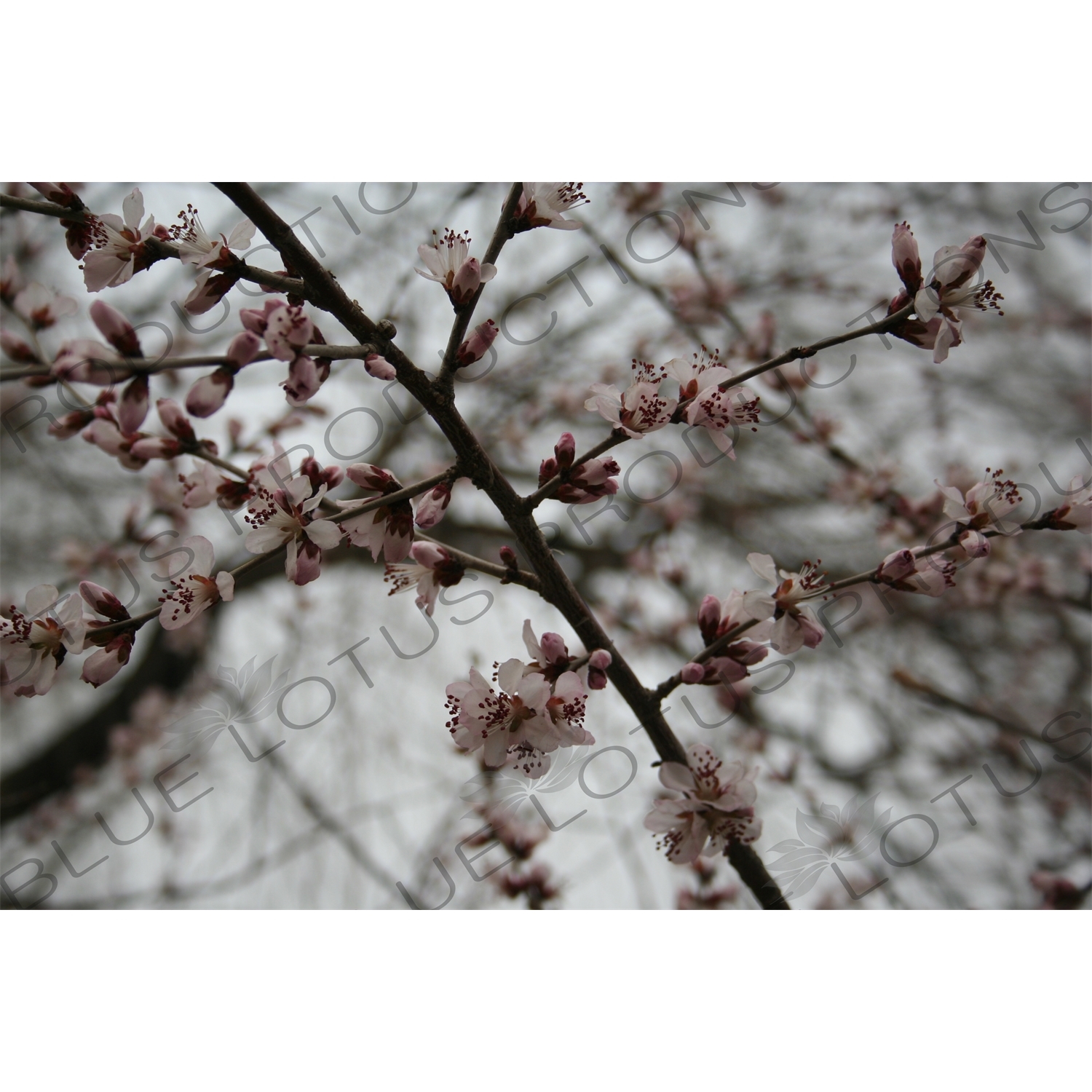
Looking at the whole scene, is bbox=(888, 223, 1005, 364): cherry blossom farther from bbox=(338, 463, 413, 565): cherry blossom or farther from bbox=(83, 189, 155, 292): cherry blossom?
bbox=(83, 189, 155, 292): cherry blossom

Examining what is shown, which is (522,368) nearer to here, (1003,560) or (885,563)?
(1003,560)

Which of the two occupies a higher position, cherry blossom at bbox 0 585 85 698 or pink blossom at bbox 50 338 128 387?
pink blossom at bbox 50 338 128 387

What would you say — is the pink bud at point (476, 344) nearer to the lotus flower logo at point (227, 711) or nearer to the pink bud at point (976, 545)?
the pink bud at point (976, 545)

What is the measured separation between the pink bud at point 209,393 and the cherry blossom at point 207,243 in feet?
0.39

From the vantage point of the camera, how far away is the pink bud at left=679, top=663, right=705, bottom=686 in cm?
79

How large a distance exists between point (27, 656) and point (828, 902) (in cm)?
166

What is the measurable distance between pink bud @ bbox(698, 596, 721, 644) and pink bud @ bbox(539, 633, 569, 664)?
167mm

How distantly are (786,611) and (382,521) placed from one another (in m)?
0.43

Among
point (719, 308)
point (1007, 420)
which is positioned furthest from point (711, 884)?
point (1007, 420)

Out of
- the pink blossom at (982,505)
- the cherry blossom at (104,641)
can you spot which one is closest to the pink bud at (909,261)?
the pink blossom at (982,505)

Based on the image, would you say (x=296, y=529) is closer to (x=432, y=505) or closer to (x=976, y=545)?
(x=432, y=505)

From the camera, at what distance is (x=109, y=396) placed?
75cm

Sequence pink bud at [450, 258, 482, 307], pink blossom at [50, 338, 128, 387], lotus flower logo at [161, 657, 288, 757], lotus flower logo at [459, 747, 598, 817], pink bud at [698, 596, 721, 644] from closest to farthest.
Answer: pink blossom at [50, 338, 128, 387] < pink bud at [450, 258, 482, 307] < pink bud at [698, 596, 721, 644] < lotus flower logo at [459, 747, 598, 817] < lotus flower logo at [161, 657, 288, 757]

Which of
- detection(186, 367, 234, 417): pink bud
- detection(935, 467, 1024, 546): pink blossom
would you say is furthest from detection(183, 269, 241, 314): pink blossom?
detection(935, 467, 1024, 546): pink blossom
